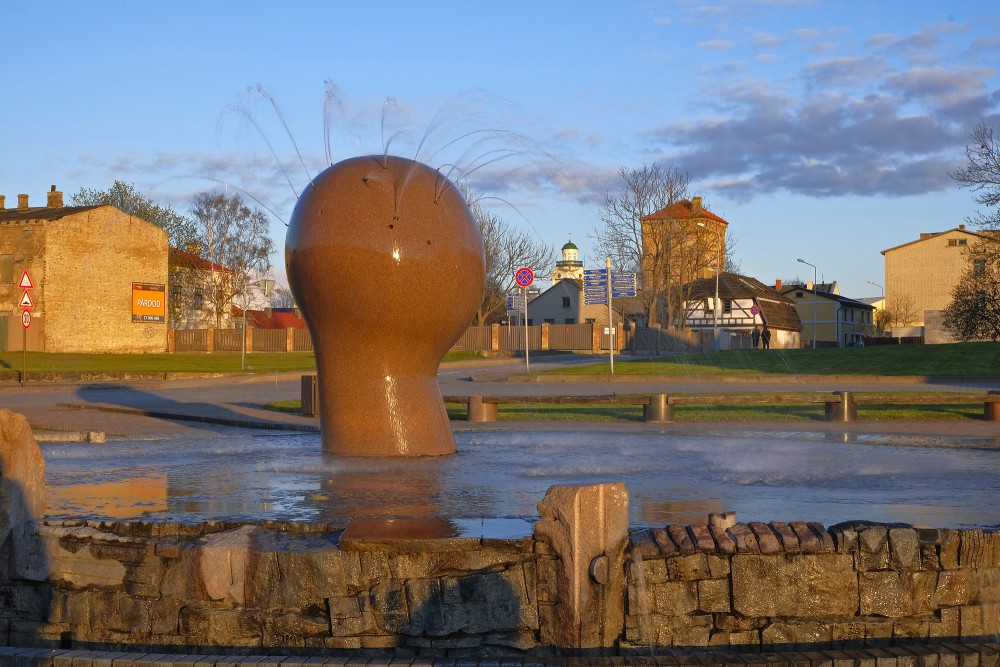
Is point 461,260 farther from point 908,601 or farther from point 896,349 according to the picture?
point 896,349

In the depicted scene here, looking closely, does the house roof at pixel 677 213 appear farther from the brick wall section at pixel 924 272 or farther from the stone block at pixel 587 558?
the stone block at pixel 587 558

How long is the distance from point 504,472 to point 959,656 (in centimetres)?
409

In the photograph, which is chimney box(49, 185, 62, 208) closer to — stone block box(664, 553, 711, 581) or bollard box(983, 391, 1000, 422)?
bollard box(983, 391, 1000, 422)

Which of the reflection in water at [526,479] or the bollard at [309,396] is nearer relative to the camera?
the reflection in water at [526,479]

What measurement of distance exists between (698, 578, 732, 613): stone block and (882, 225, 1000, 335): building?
107356 mm

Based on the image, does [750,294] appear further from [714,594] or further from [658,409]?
[714,594]

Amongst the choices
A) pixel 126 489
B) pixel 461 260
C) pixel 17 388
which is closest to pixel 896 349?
pixel 17 388

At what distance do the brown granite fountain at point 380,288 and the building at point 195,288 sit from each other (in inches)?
2585

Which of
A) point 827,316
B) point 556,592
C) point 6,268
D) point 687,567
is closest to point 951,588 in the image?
point 687,567

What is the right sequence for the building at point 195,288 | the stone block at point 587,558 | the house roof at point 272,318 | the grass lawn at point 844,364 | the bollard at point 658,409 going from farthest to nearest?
the house roof at point 272,318 < the building at point 195,288 < the grass lawn at point 844,364 < the bollard at point 658,409 < the stone block at point 587,558

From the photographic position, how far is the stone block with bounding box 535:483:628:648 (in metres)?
4.59

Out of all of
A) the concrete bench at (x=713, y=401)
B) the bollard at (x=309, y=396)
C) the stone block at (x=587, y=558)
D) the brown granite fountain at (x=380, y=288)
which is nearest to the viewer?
the stone block at (x=587, y=558)

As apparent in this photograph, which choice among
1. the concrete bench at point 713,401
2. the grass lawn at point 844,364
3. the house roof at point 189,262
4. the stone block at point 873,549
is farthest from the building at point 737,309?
the stone block at point 873,549

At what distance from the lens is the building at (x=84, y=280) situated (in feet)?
189
